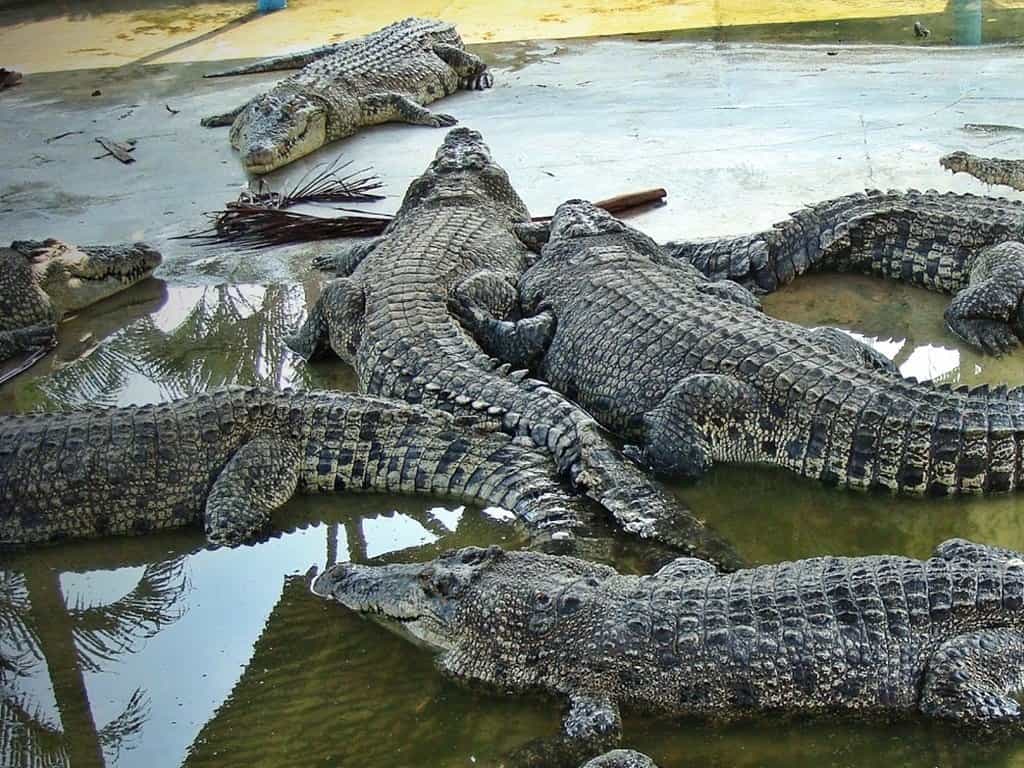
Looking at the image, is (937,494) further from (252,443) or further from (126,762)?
(126,762)

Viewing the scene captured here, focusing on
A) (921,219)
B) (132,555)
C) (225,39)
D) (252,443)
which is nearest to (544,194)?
(921,219)

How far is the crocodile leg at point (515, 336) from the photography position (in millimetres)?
5129

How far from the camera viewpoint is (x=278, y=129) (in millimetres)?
8273

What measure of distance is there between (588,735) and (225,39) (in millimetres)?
10686

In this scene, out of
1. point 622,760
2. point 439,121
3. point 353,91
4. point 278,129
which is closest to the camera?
point 622,760

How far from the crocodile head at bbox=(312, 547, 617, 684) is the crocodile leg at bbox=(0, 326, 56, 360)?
9.67ft

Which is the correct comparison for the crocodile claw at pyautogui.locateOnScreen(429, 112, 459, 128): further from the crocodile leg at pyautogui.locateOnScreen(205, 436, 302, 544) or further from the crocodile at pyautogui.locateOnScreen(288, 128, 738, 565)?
the crocodile leg at pyautogui.locateOnScreen(205, 436, 302, 544)

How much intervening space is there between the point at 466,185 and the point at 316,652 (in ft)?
11.3

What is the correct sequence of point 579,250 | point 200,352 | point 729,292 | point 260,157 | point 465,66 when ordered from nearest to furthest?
1. point 729,292
2. point 579,250
3. point 200,352
4. point 260,157
5. point 465,66

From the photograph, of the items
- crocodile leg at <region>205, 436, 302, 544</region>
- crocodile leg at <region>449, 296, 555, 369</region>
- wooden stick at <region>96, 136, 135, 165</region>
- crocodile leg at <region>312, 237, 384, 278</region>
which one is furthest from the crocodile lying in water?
wooden stick at <region>96, 136, 135, 165</region>

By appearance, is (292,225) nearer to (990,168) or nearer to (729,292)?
(729,292)

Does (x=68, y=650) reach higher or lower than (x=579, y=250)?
lower

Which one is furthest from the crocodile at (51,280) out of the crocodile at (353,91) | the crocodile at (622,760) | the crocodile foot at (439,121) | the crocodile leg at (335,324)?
the crocodile at (622,760)

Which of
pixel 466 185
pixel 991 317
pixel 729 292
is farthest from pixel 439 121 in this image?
pixel 991 317
